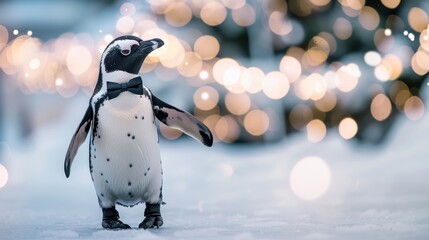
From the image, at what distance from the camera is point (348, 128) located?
221 centimetres

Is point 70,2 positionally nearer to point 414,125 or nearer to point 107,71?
point 107,71

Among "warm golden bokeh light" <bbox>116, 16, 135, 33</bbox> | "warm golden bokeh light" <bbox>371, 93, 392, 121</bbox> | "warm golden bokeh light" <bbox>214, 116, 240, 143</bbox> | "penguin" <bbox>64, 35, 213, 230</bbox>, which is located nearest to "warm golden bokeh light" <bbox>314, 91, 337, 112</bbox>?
"warm golden bokeh light" <bbox>371, 93, 392, 121</bbox>

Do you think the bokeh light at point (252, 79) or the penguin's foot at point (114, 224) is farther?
the bokeh light at point (252, 79)

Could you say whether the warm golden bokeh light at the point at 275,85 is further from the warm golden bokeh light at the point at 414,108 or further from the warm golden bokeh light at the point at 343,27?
the warm golden bokeh light at the point at 414,108

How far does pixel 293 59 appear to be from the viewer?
2150 mm

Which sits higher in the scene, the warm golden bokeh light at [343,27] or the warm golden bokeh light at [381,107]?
the warm golden bokeh light at [343,27]

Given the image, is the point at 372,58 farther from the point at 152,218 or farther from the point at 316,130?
the point at 152,218

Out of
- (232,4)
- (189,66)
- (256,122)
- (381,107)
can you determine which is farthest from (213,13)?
(381,107)

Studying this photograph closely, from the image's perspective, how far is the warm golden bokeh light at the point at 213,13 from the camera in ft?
6.92

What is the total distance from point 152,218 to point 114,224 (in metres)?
0.08

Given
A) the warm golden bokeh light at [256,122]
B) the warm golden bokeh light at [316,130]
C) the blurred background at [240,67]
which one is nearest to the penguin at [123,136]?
the blurred background at [240,67]

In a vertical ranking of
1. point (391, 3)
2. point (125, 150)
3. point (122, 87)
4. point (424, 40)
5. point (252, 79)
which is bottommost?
point (125, 150)

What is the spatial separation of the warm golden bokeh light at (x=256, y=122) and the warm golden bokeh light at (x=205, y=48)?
19 cm

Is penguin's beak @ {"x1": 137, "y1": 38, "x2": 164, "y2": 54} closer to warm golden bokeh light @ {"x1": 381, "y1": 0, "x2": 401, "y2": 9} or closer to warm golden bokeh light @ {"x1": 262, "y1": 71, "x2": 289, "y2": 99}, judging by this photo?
warm golden bokeh light @ {"x1": 262, "y1": 71, "x2": 289, "y2": 99}
